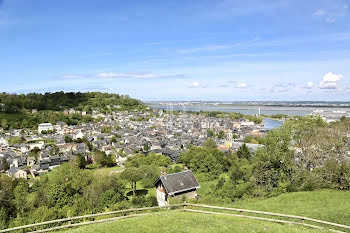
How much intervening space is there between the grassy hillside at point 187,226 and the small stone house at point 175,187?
13534 mm

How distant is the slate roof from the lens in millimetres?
23359

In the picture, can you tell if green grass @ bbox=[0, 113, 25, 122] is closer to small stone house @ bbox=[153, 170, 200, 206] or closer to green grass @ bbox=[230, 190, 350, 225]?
small stone house @ bbox=[153, 170, 200, 206]

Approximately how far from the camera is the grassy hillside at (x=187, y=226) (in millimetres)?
8688

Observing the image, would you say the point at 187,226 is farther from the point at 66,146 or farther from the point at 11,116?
the point at 11,116

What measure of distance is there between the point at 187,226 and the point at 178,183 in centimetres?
1550

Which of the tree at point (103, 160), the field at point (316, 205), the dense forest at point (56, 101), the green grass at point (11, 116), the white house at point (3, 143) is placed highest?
the dense forest at point (56, 101)

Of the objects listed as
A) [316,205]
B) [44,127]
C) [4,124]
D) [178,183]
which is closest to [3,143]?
[44,127]

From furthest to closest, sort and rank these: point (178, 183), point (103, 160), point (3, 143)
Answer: point (3, 143), point (103, 160), point (178, 183)

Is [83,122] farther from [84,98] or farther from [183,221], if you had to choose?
[183,221]

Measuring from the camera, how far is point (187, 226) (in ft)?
29.5

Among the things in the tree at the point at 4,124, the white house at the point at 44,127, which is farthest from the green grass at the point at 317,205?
the tree at the point at 4,124

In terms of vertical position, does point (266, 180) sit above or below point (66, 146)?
above

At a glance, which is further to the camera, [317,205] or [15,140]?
[15,140]

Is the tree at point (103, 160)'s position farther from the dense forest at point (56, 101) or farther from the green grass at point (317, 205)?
the dense forest at point (56, 101)
